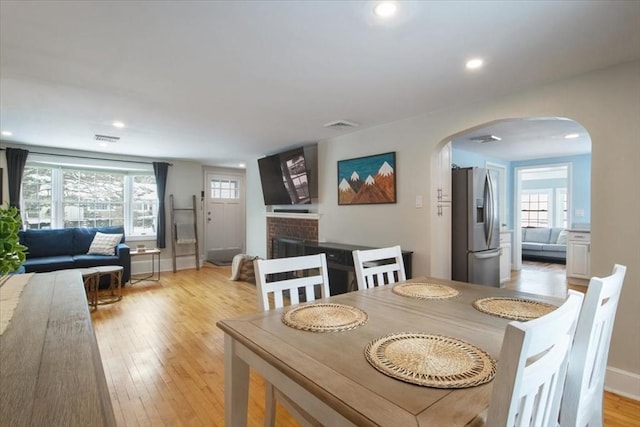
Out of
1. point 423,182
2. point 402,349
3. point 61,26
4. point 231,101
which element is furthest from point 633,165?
point 61,26

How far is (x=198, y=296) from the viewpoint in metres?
4.50

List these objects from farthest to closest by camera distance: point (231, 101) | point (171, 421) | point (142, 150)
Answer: point (142, 150) < point (231, 101) < point (171, 421)

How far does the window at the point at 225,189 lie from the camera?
7.32 meters

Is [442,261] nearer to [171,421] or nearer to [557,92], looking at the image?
[557,92]

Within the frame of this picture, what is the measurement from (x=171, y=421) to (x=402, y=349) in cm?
158

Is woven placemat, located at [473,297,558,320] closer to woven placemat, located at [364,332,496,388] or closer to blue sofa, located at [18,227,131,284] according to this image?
woven placemat, located at [364,332,496,388]

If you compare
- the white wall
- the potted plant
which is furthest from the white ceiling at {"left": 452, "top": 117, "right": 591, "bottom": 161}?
the potted plant

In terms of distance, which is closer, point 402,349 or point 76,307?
point 402,349

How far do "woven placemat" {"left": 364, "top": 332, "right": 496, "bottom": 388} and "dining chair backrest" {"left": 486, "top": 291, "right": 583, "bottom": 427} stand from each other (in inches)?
5.4

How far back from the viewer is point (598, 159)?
2.25m

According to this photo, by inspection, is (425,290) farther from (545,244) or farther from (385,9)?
(545,244)

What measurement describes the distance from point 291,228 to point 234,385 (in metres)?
3.91

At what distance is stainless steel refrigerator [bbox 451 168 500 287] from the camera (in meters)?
3.68

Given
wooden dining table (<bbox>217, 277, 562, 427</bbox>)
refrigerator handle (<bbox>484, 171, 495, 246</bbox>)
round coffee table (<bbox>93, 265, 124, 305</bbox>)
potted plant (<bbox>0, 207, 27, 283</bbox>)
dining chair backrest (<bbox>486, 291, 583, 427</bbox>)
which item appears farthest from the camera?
round coffee table (<bbox>93, 265, 124, 305</bbox>)
